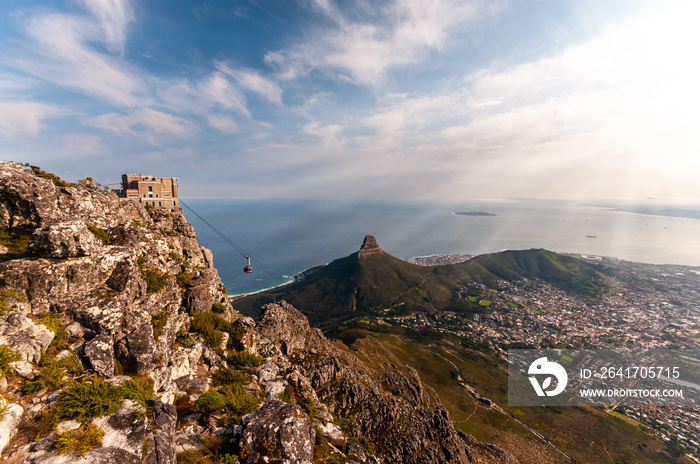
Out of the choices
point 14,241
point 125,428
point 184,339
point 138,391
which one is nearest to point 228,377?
point 184,339

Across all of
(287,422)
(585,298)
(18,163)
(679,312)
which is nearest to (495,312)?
(585,298)

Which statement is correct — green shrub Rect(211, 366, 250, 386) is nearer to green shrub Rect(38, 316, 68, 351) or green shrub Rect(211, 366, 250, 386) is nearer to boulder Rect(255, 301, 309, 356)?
green shrub Rect(38, 316, 68, 351)

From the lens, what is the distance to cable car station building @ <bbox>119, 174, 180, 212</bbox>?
1249 inches

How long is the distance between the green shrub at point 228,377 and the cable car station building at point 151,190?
2582cm

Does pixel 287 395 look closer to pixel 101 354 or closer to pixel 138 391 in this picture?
pixel 138 391

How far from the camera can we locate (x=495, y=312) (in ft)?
454

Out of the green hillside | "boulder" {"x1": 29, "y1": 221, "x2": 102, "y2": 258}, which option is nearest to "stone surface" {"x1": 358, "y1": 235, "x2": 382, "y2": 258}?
the green hillside

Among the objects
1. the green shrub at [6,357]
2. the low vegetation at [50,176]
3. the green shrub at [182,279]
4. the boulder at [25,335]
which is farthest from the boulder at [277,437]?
the low vegetation at [50,176]

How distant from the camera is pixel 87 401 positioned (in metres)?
7.79

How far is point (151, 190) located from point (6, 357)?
31624mm

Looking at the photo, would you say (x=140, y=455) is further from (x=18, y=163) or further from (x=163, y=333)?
(x=18, y=163)

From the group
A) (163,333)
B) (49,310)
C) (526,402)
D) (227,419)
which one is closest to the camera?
(49,310)

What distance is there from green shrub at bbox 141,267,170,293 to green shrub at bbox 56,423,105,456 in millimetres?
9125

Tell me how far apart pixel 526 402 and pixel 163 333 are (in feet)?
354
